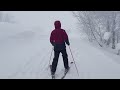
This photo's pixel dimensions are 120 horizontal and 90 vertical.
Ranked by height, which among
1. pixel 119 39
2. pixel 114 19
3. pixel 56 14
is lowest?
pixel 119 39

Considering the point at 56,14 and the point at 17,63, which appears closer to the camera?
the point at 17,63

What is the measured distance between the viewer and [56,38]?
8.08 m

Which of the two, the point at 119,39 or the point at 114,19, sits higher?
the point at 114,19

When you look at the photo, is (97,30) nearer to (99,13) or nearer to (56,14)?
(99,13)

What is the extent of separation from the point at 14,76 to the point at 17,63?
2396 mm
